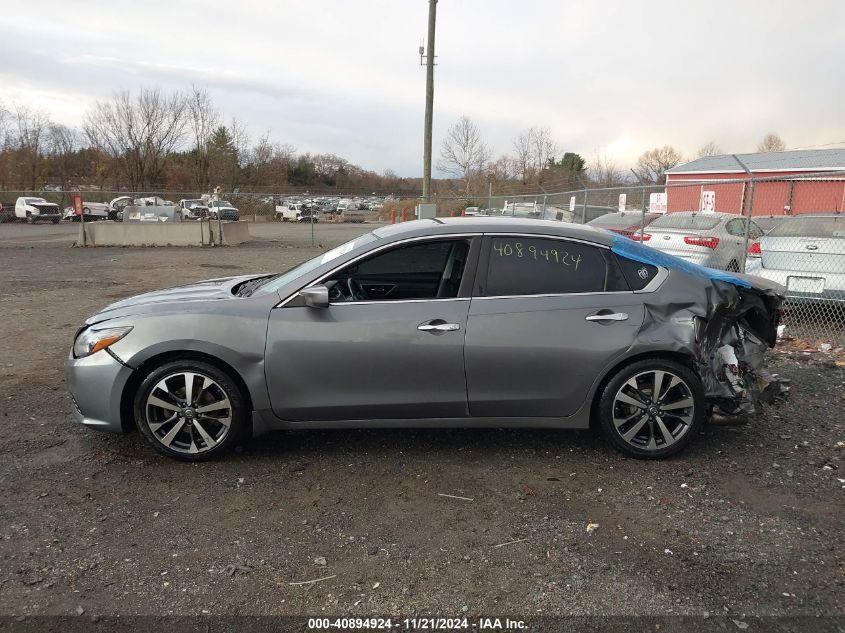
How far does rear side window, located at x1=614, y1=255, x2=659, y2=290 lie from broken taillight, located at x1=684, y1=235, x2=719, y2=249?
20.0 ft

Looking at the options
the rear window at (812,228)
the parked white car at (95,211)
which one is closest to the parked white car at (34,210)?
the parked white car at (95,211)

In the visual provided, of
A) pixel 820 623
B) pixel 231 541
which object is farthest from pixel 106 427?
pixel 820 623

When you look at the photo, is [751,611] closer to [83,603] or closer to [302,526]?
[302,526]

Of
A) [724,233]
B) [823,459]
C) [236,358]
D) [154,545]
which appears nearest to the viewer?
[154,545]

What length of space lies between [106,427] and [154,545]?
1.13 m

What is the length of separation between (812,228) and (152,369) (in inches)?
321

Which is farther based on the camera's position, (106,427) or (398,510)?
(106,427)

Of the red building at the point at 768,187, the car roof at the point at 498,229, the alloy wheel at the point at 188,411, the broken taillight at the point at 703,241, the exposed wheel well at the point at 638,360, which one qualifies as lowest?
the alloy wheel at the point at 188,411

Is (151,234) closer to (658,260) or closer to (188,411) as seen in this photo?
(188,411)

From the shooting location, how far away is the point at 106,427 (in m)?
3.81

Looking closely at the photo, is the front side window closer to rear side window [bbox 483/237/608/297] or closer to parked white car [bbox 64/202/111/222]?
rear side window [bbox 483/237/608/297]

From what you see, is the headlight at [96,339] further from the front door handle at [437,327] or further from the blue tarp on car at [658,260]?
the blue tarp on car at [658,260]

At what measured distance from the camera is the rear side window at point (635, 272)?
3.96m

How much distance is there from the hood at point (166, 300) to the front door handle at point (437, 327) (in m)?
1.28
